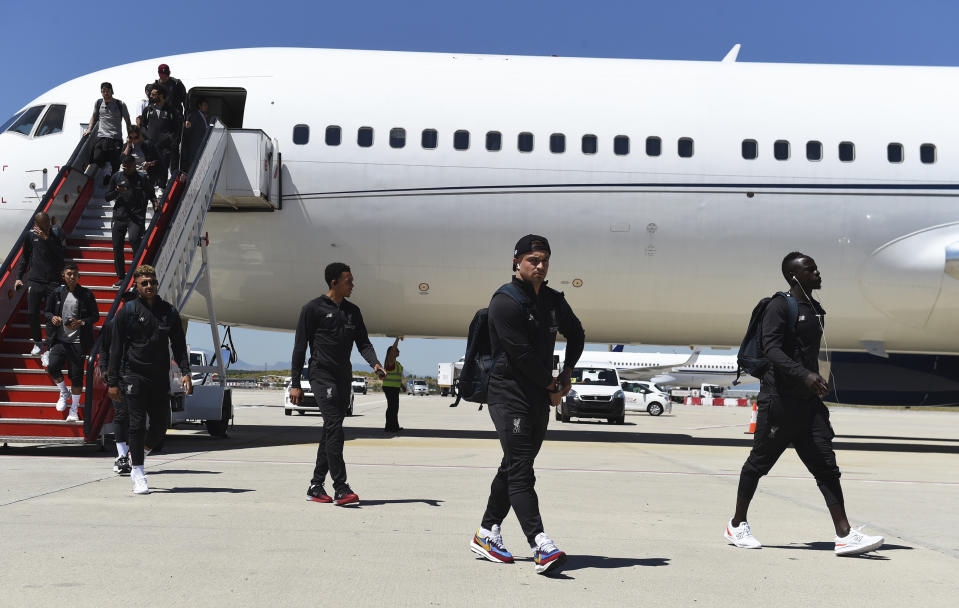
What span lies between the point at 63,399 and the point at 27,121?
555cm

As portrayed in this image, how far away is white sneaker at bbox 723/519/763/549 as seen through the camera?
568cm

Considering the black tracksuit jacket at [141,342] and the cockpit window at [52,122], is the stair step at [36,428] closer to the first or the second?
the black tracksuit jacket at [141,342]

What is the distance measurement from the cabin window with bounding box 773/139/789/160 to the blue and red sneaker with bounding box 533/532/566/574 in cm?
996

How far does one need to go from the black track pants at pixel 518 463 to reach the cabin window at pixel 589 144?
8.58 meters

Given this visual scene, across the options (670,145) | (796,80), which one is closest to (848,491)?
(670,145)

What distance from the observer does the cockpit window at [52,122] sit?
43.8 ft

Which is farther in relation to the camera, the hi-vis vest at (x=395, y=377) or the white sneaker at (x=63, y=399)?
the hi-vis vest at (x=395, y=377)

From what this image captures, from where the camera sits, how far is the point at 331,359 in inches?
285

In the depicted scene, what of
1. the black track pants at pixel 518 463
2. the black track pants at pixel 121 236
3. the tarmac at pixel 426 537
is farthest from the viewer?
the black track pants at pixel 121 236

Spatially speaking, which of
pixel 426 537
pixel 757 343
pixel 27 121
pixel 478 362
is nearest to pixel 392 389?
pixel 27 121

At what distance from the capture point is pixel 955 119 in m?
13.6

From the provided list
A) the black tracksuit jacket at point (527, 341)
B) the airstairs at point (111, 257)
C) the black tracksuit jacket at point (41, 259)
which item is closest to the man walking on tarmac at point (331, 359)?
the black tracksuit jacket at point (527, 341)

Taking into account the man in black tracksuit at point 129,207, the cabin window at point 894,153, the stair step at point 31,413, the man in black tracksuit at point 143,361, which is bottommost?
the stair step at point 31,413

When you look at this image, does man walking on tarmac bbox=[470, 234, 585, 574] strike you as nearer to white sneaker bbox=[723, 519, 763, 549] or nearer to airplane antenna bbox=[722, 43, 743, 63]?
white sneaker bbox=[723, 519, 763, 549]
